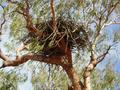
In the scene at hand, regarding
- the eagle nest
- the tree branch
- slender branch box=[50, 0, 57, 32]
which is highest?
slender branch box=[50, 0, 57, 32]

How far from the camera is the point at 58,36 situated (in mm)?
8328

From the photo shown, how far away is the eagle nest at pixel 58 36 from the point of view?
8258 millimetres

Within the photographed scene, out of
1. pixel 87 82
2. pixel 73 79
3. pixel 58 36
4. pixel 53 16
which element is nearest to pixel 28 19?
pixel 53 16

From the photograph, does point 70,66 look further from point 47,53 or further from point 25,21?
A: point 25,21

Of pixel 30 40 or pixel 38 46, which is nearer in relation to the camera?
pixel 38 46

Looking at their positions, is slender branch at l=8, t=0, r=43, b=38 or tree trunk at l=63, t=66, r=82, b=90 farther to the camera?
tree trunk at l=63, t=66, r=82, b=90

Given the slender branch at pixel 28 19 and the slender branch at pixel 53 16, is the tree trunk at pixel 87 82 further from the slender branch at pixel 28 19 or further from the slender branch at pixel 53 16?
the slender branch at pixel 28 19

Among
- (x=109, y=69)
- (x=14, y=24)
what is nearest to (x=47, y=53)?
(x=14, y=24)

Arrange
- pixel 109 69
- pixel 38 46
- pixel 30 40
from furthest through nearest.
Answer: pixel 109 69 → pixel 30 40 → pixel 38 46

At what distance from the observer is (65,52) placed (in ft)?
27.8

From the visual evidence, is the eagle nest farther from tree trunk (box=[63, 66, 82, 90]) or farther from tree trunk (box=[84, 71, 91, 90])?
tree trunk (box=[84, 71, 91, 90])

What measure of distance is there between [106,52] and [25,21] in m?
1.72

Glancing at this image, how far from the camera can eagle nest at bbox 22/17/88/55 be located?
826 cm

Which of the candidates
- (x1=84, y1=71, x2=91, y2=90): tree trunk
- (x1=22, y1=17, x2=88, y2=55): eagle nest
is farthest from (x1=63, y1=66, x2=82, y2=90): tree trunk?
(x1=22, y1=17, x2=88, y2=55): eagle nest
